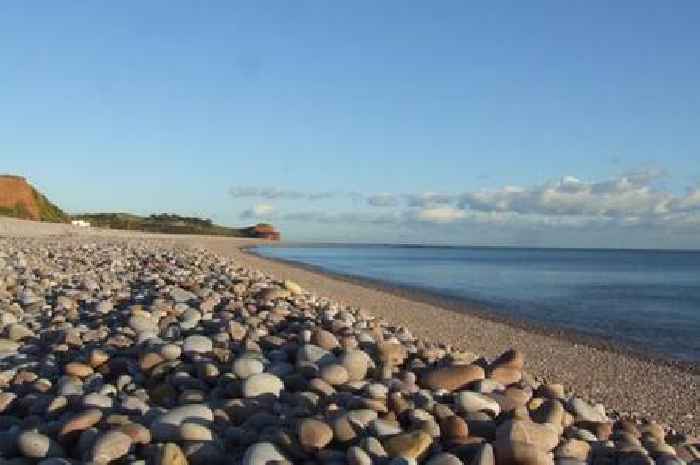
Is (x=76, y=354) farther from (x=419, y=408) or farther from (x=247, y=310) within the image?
(x=419, y=408)

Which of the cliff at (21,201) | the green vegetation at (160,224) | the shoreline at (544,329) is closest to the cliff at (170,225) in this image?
the green vegetation at (160,224)

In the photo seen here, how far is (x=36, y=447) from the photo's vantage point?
355 centimetres

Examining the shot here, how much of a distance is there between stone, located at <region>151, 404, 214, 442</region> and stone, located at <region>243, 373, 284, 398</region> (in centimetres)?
43

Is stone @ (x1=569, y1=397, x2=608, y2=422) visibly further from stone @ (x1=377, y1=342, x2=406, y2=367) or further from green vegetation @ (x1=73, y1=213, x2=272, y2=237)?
green vegetation @ (x1=73, y1=213, x2=272, y2=237)

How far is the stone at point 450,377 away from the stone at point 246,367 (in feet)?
3.69

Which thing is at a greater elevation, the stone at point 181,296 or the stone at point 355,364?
the stone at point 181,296

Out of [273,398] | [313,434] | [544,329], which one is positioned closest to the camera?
[313,434]

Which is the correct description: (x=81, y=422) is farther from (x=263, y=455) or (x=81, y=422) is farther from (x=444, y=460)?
(x=444, y=460)

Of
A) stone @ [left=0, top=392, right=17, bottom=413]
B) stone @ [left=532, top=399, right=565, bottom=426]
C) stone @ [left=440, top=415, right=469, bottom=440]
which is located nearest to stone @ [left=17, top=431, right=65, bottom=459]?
stone @ [left=0, top=392, right=17, bottom=413]

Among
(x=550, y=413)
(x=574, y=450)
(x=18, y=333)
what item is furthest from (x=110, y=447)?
(x=18, y=333)

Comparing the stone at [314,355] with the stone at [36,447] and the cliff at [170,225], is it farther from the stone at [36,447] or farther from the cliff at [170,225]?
the cliff at [170,225]

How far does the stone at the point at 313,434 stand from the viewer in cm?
348

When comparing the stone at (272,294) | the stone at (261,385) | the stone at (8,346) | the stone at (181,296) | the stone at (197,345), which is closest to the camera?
the stone at (261,385)

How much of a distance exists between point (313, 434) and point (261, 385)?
0.94m
